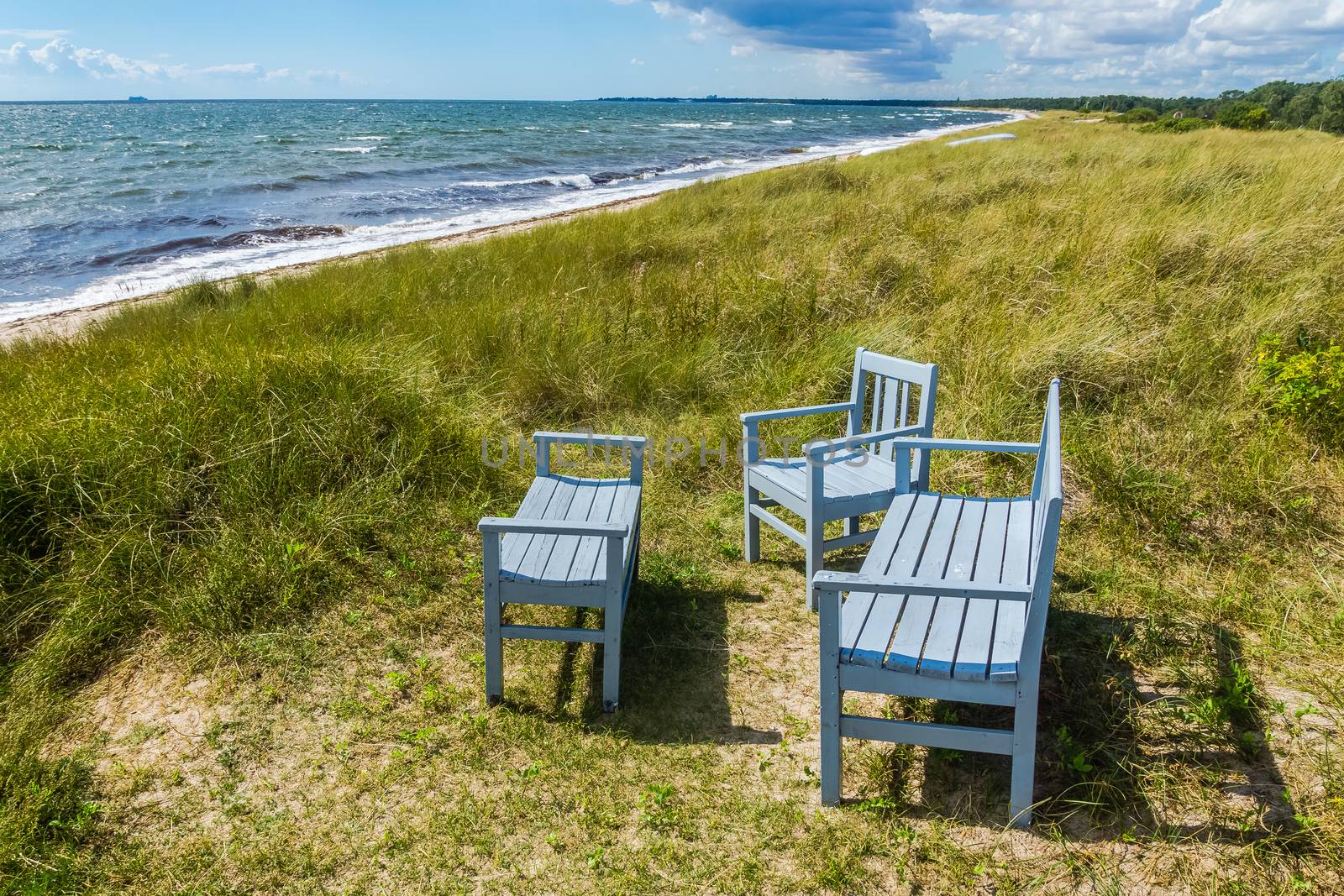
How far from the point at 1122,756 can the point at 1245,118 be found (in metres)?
29.0

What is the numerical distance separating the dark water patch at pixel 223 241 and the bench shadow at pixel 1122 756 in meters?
15.6

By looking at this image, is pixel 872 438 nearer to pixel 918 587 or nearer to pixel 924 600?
pixel 924 600

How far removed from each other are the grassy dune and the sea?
7639 mm

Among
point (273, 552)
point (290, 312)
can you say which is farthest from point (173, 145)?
point (273, 552)

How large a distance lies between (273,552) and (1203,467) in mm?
4967

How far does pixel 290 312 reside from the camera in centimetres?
694

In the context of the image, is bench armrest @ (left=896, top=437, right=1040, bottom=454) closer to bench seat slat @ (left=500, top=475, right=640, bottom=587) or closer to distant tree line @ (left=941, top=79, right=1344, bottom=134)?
bench seat slat @ (left=500, top=475, right=640, bottom=587)

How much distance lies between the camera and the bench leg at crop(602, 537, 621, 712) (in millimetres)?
2982

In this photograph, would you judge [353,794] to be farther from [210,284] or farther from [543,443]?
[210,284]

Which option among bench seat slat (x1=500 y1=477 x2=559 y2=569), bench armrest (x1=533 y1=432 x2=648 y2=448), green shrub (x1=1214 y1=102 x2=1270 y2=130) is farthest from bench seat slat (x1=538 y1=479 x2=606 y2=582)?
green shrub (x1=1214 y1=102 x2=1270 y2=130)

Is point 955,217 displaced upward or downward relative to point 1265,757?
upward

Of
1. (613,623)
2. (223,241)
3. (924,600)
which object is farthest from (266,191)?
(924,600)

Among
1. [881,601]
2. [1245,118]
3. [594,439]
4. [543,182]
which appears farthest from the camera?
[543,182]

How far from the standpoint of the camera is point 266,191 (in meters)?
22.6
